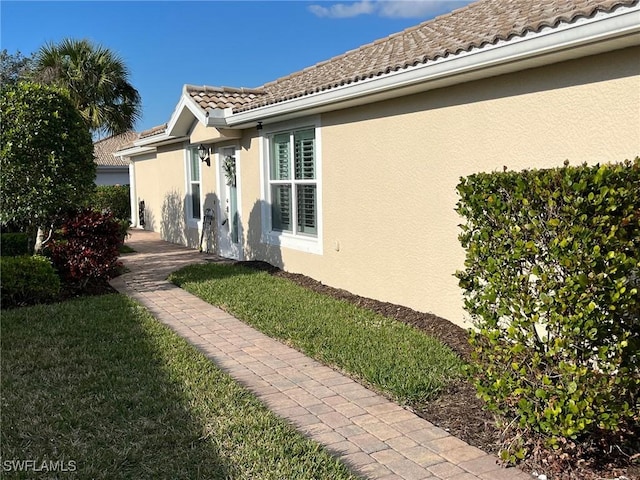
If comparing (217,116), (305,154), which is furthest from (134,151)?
(305,154)

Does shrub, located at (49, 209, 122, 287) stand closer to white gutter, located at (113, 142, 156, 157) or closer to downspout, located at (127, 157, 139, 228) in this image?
white gutter, located at (113, 142, 156, 157)

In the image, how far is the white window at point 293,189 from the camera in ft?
31.2

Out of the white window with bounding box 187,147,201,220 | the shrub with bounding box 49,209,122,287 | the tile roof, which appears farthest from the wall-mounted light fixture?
the shrub with bounding box 49,209,122,287

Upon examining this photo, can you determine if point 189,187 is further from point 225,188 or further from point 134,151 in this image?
point 134,151

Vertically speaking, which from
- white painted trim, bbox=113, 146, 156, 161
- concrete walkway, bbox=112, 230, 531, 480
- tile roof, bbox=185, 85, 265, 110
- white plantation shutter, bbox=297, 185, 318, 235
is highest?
tile roof, bbox=185, 85, 265, 110

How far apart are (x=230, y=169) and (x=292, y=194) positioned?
9.69ft

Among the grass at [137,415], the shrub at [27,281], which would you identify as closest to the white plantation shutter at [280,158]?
the shrub at [27,281]

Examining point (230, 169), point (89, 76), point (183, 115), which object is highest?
point (89, 76)

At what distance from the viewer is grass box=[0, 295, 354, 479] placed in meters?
3.61

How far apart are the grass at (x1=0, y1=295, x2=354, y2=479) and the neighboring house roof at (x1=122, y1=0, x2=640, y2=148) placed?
12.8 feet

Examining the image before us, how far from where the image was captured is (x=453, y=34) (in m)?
7.12

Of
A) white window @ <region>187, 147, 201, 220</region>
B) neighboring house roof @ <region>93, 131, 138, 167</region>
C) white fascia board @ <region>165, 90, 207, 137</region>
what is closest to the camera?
white fascia board @ <region>165, 90, 207, 137</region>

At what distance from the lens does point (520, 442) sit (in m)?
3.61

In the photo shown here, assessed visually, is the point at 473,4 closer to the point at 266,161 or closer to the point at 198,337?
the point at 266,161
